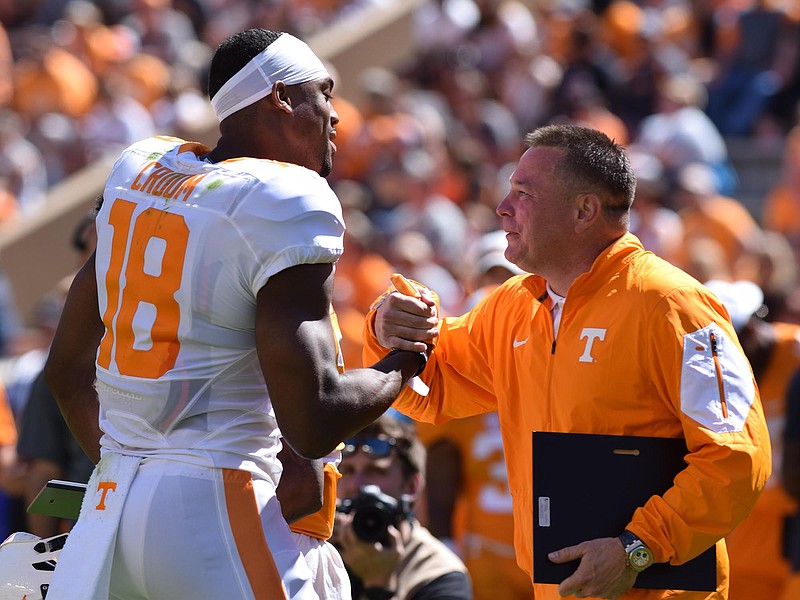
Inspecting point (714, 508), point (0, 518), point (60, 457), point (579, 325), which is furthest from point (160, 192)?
point (0, 518)

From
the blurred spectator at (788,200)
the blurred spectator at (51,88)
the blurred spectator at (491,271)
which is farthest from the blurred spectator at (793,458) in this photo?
the blurred spectator at (51,88)

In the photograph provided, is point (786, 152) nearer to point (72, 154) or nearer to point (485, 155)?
point (485, 155)

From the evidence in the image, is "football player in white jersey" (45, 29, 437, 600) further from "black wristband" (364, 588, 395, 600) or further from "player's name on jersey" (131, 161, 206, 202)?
"black wristband" (364, 588, 395, 600)

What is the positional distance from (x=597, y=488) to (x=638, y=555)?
0.20 metres

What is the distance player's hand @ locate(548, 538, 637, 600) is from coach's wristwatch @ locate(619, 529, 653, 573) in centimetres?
1

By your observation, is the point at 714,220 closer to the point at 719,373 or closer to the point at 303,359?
the point at 719,373

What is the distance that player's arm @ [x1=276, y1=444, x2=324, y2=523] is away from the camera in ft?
11.3

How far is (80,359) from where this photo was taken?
358cm

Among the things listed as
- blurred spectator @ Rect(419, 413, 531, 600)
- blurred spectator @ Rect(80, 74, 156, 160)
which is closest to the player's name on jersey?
blurred spectator @ Rect(419, 413, 531, 600)

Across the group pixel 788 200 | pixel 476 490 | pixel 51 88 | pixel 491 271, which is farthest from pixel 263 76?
pixel 51 88

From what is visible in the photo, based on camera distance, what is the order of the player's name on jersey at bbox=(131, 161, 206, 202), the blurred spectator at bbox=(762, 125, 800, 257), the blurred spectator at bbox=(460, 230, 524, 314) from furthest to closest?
1. the blurred spectator at bbox=(762, 125, 800, 257)
2. the blurred spectator at bbox=(460, 230, 524, 314)
3. the player's name on jersey at bbox=(131, 161, 206, 202)

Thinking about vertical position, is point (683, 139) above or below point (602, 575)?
above

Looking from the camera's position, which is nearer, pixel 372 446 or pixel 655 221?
pixel 372 446

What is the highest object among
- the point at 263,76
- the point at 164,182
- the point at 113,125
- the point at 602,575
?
the point at 263,76
